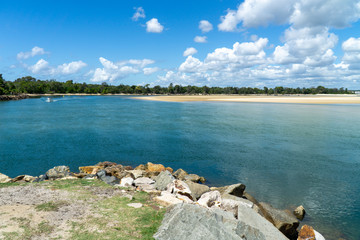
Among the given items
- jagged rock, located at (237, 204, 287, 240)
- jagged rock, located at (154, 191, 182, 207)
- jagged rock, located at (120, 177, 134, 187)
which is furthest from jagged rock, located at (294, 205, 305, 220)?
jagged rock, located at (120, 177, 134, 187)

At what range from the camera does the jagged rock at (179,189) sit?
13566 millimetres

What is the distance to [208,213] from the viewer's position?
9.66 m

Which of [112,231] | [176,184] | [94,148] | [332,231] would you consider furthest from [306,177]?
[94,148]

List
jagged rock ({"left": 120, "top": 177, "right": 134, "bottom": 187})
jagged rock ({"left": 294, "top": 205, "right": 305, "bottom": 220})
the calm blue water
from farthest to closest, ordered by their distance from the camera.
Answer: the calm blue water, jagged rock ({"left": 120, "top": 177, "right": 134, "bottom": 187}), jagged rock ({"left": 294, "top": 205, "right": 305, "bottom": 220})

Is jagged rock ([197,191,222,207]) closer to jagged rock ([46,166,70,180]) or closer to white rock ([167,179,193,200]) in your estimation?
white rock ([167,179,193,200])

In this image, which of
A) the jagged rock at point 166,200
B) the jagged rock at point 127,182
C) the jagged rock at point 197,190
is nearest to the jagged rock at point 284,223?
the jagged rock at point 197,190

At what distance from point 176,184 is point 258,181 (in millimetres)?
8367

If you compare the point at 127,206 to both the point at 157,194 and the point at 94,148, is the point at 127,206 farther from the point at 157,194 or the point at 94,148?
the point at 94,148

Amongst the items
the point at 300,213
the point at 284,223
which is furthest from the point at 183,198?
the point at 300,213

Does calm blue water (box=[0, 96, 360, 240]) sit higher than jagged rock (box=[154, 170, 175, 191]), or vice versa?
jagged rock (box=[154, 170, 175, 191])

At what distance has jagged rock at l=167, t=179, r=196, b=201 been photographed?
534 inches

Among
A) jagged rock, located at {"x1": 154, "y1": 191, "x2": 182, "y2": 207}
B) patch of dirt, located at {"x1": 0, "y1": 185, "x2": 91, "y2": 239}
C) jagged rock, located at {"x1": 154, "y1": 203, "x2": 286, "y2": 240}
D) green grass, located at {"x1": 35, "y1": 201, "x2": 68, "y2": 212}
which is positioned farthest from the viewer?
jagged rock, located at {"x1": 154, "y1": 191, "x2": 182, "y2": 207}

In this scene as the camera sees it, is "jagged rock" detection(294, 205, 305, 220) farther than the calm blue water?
No

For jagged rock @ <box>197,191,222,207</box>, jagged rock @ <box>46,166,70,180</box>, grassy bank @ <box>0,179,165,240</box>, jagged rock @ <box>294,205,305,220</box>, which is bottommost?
jagged rock @ <box>294,205,305,220</box>
